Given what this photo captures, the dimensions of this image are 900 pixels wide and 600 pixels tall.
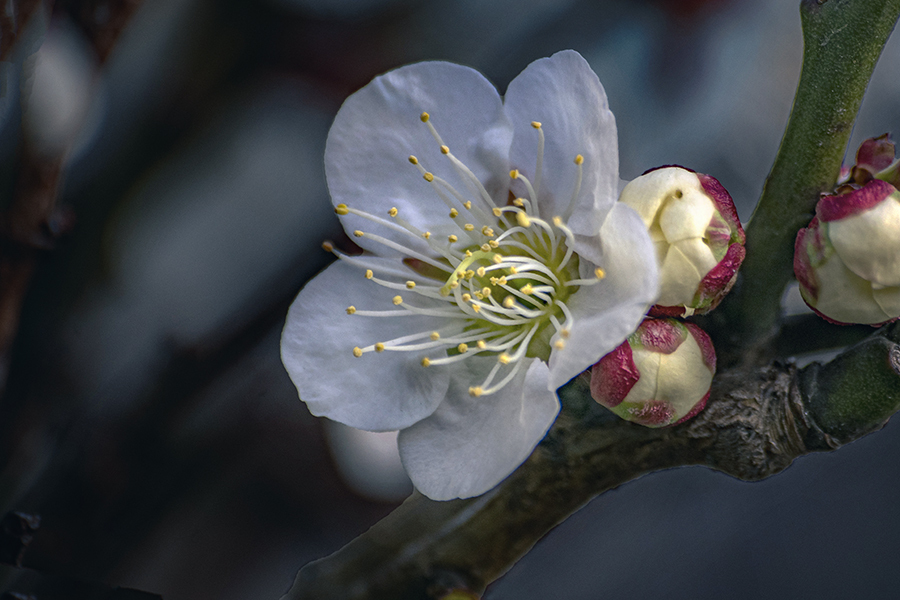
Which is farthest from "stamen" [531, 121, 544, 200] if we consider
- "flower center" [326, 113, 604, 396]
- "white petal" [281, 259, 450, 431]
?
"white petal" [281, 259, 450, 431]

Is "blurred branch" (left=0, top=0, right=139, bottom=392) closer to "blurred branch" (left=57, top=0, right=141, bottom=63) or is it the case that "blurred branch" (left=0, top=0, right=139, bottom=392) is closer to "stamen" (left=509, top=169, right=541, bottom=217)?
"blurred branch" (left=57, top=0, right=141, bottom=63)

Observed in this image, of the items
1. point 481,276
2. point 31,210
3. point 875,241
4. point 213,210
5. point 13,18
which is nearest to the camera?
point 875,241

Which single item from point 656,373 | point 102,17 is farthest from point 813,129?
point 102,17

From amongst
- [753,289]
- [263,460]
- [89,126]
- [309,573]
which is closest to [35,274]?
[89,126]

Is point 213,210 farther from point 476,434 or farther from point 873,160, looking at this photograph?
point 873,160

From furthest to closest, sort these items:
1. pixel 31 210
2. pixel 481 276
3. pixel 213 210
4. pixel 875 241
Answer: pixel 213 210 → pixel 31 210 → pixel 481 276 → pixel 875 241

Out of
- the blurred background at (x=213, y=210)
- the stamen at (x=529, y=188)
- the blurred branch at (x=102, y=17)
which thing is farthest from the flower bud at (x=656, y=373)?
the blurred branch at (x=102, y=17)

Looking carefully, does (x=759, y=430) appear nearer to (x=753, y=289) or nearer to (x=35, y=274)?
(x=753, y=289)
